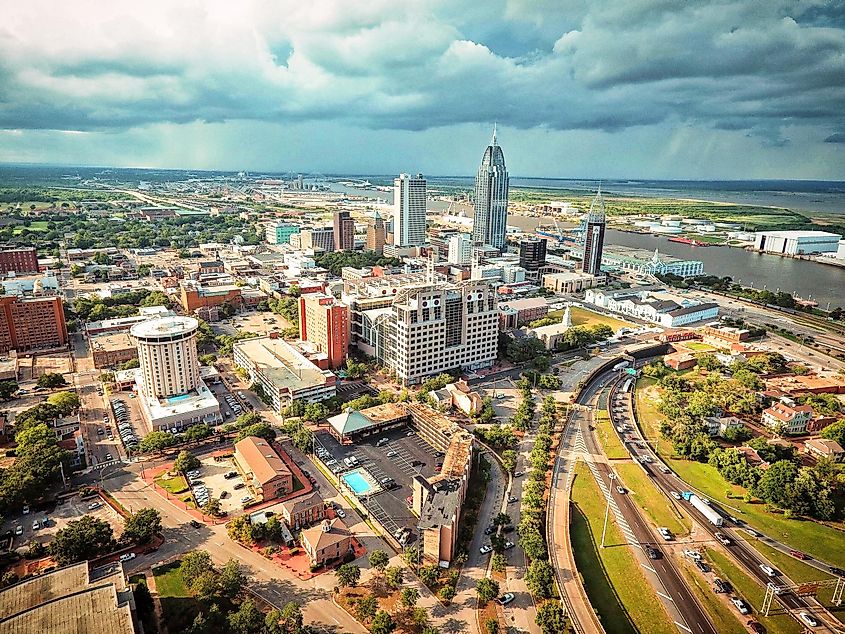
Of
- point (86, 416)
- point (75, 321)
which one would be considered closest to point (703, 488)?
point (86, 416)

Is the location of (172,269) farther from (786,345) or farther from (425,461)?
(786,345)

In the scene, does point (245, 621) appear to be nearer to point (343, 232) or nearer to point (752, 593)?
point (752, 593)

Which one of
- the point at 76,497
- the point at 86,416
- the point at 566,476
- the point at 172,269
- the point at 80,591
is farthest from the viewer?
the point at 172,269

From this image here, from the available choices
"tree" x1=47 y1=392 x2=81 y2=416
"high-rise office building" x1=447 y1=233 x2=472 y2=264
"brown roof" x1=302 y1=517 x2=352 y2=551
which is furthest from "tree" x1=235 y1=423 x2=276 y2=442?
"high-rise office building" x1=447 y1=233 x2=472 y2=264

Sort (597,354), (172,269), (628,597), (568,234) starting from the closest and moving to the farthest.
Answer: (628,597), (597,354), (172,269), (568,234)

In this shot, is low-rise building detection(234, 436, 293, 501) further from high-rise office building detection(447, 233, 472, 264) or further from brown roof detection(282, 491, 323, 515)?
high-rise office building detection(447, 233, 472, 264)
